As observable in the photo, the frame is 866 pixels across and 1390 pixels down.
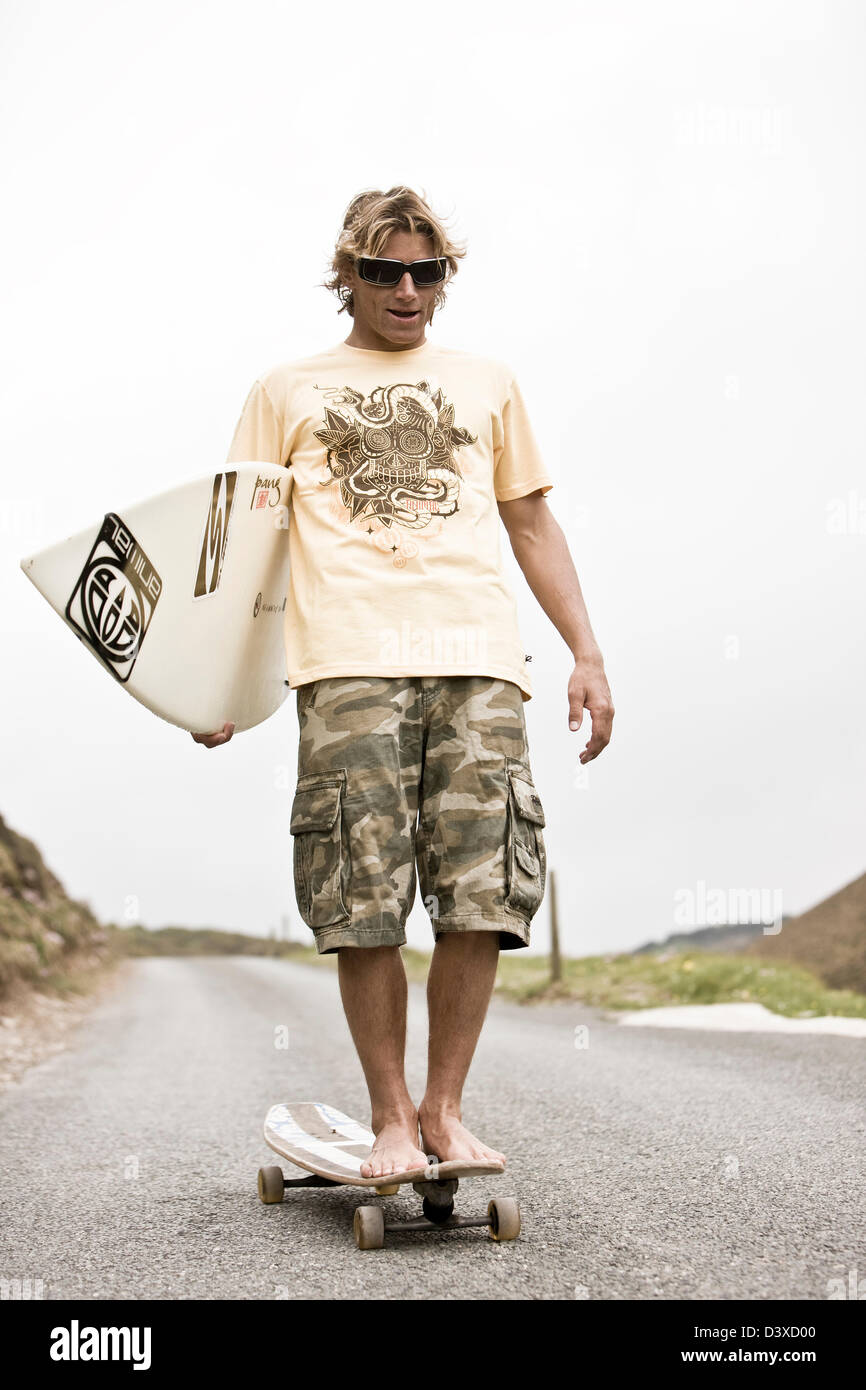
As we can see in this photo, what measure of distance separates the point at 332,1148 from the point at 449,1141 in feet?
1.56

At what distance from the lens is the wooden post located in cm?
1273

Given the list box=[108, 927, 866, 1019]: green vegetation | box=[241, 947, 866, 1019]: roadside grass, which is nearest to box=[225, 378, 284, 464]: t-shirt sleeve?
box=[108, 927, 866, 1019]: green vegetation

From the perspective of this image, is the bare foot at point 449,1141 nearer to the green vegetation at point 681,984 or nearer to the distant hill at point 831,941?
the green vegetation at point 681,984

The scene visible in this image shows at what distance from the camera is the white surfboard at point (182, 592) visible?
276 centimetres

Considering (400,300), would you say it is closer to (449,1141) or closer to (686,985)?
(449,1141)

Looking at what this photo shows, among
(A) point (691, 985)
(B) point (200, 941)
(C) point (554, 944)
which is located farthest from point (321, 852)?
(B) point (200, 941)

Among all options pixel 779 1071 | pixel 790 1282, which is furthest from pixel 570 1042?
pixel 790 1282

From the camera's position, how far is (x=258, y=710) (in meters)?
2.95

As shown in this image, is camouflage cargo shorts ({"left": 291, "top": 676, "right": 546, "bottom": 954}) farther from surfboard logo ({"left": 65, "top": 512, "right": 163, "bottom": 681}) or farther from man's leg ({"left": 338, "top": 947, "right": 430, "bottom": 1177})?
surfboard logo ({"left": 65, "top": 512, "right": 163, "bottom": 681})

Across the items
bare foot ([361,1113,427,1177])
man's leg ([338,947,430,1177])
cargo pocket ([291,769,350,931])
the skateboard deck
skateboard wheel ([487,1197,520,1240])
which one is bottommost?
skateboard wheel ([487,1197,520,1240])

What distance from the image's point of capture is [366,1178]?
2.17m

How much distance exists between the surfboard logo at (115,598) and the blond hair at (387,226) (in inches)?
33.6

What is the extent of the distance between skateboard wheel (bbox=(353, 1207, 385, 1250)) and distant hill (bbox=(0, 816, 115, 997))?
8723mm

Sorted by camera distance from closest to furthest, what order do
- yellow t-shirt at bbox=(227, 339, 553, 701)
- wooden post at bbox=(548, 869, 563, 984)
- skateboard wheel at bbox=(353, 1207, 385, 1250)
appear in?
skateboard wheel at bbox=(353, 1207, 385, 1250), yellow t-shirt at bbox=(227, 339, 553, 701), wooden post at bbox=(548, 869, 563, 984)
